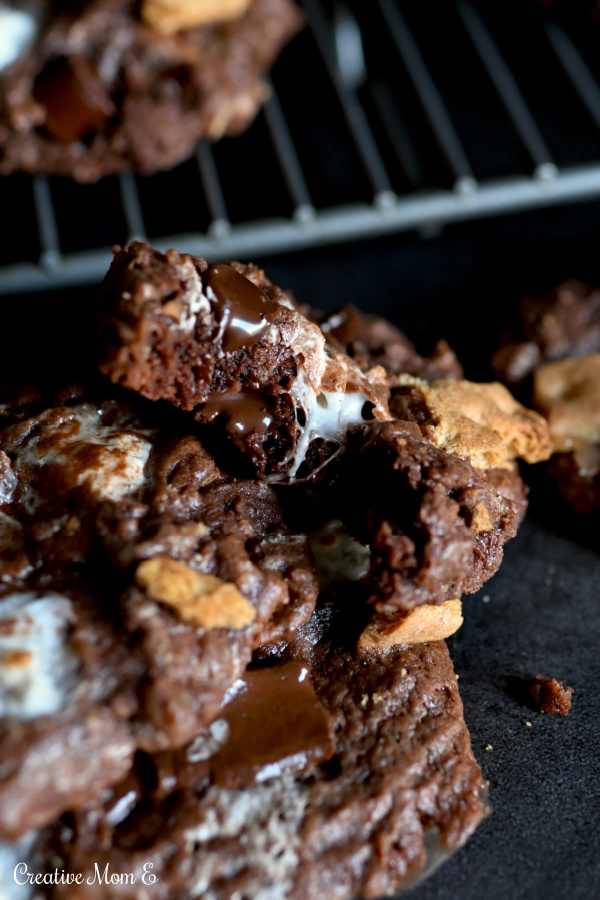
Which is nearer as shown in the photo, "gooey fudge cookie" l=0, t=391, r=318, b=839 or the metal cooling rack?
"gooey fudge cookie" l=0, t=391, r=318, b=839

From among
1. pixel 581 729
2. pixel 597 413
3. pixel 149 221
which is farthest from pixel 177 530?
pixel 149 221

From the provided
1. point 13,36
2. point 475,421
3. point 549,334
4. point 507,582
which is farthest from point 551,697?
point 13,36

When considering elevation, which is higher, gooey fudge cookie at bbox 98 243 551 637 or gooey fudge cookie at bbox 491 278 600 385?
gooey fudge cookie at bbox 98 243 551 637

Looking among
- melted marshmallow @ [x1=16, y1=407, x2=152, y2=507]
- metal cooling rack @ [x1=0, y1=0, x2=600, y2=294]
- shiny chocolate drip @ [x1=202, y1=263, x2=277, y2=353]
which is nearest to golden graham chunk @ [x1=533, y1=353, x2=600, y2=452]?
metal cooling rack @ [x1=0, y1=0, x2=600, y2=294]

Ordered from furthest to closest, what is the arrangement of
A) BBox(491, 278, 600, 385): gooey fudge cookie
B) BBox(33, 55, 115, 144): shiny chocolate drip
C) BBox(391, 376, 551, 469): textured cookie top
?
BBox(491, 278, 600, 385): gooey fudge cookie < BBox(33, 55, 115, 144): shiny chocolate drip < BBox(391, 376, 551, 469): textured cookie top

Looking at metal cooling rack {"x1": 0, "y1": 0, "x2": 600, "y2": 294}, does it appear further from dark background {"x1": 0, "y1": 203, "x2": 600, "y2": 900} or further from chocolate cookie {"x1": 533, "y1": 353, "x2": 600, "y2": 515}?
chocolate cookie {"x1": 533, "y1": 353, "x2": 600, "y2": 515}

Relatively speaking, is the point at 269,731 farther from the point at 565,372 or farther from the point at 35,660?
the point at 565,372

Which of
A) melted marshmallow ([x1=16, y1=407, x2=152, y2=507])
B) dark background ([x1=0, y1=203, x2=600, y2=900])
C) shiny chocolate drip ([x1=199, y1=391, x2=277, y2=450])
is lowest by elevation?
dark background ([x1=0, y1=203, x2=600, y2=900])
